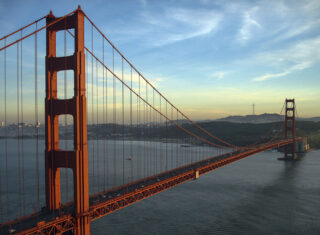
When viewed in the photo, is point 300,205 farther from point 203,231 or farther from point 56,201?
point 56,201

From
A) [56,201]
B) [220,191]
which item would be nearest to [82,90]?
[56,201]

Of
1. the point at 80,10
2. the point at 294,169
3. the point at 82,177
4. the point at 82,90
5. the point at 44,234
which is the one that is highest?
the point at 80,10

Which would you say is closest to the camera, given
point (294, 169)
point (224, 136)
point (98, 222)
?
point (98, 222)

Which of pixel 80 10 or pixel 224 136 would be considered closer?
pixel 80 10

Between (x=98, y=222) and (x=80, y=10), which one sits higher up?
(x=80, y=10)

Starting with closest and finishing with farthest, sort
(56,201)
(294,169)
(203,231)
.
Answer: (56,201) → (203,231) → (294,169)

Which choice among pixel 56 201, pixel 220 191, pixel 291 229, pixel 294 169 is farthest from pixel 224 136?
pixel 56 201

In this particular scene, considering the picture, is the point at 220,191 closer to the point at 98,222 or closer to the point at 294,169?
the point at 98,222
